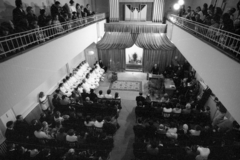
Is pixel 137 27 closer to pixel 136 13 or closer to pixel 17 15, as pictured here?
pixel 136 13

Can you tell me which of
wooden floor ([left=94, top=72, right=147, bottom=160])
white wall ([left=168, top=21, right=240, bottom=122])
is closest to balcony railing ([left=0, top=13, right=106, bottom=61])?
wooden floor ([left=94, top=72, right=147, bottom=160])

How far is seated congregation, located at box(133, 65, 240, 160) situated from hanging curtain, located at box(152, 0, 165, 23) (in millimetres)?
5449

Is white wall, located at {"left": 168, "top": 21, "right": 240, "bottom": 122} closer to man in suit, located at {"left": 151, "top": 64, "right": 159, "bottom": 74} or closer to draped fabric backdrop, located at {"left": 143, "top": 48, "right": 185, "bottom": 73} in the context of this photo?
man in suit, located at {"left": 151, "top": 64, "right": 159, "bottom": 74}

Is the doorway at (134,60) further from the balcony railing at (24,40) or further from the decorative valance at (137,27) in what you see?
the balcony railing at (24,40)

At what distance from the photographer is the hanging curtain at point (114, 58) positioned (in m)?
11.3

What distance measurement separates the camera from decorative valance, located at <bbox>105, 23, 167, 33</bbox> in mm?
9398

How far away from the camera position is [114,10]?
9.94 meters

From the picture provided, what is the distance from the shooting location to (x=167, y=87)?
8281 mm

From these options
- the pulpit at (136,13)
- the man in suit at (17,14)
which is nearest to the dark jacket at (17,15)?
the man in suit at (17,14)

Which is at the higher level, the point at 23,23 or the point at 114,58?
the point at 23,23

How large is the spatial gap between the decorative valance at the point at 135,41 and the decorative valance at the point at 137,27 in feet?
0.81

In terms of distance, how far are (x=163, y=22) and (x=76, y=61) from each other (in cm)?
647

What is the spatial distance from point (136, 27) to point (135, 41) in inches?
34.9

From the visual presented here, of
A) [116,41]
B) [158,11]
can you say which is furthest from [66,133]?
[158,11]
